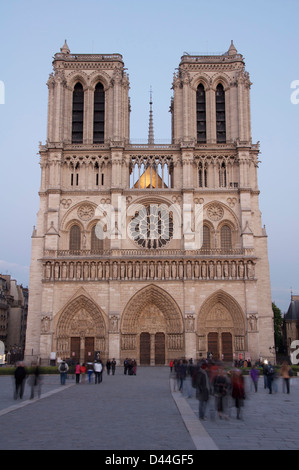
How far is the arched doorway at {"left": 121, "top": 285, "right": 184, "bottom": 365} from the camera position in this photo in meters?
41.0

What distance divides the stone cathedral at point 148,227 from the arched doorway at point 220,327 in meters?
0.09

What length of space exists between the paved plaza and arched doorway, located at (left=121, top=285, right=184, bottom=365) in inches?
854

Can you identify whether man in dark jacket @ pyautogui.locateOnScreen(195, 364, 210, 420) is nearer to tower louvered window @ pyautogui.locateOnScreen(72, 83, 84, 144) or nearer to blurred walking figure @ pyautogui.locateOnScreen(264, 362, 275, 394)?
blurred walking figure @ pyautogui.locateOnScreen(264, 362, 275, 394)

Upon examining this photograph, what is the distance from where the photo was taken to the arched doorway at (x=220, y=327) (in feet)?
135

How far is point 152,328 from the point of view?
4209 centimetres

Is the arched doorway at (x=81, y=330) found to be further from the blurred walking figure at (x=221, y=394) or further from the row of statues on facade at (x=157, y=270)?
the blurred walking figure at (x=221, y=394)

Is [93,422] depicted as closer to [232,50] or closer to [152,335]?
[152,335]

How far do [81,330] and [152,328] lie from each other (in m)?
5.74

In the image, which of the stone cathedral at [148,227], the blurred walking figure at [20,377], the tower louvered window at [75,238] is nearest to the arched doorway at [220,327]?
the stone cathedral at [148,227]

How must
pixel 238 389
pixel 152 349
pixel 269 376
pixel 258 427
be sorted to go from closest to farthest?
pixel 258 427 → pixel 238 389 → pixel 269 376 → pixel 152 349

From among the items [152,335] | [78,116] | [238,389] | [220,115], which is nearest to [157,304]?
[152,335]

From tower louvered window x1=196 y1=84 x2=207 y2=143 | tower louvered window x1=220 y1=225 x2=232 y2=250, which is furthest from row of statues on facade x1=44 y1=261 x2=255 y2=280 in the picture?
tower louvered window x1=196 y1=84 x2=207 y2=143
